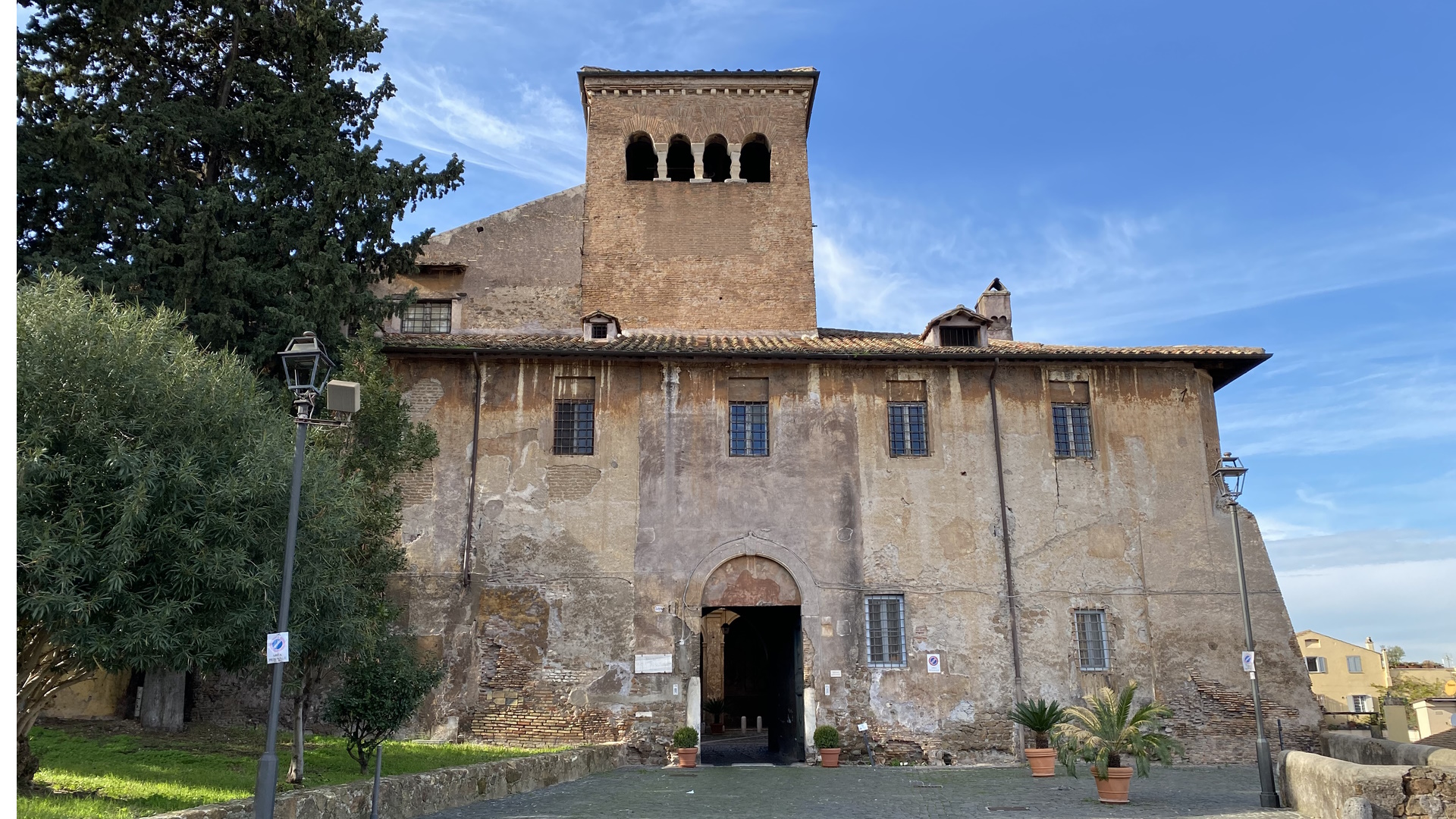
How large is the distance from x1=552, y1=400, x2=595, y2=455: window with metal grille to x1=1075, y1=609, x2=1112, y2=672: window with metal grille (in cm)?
1052

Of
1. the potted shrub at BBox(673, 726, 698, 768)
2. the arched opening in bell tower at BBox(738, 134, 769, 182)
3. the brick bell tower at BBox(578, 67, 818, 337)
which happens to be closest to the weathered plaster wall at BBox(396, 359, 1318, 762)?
the potted shrub at BBox(673, 726, 698, 768)

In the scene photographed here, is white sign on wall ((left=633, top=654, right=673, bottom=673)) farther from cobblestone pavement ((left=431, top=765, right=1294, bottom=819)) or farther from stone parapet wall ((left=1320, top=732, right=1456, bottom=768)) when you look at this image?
stone parapet wall ((left=1320, top=732, right=1456, bottom=768))

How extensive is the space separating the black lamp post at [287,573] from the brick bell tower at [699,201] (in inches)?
525

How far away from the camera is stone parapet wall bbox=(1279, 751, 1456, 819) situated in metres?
10.5

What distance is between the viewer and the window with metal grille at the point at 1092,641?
2014 cm

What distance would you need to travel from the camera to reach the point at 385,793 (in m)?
11.8

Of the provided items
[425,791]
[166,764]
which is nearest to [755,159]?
[425,791]

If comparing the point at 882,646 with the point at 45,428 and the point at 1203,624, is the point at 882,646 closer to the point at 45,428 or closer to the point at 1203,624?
the point at 1203,624

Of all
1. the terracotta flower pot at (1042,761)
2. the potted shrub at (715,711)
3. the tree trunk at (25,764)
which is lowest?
the potted shrub at (715,711)

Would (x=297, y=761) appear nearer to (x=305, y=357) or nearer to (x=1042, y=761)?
(x=305, y=357)

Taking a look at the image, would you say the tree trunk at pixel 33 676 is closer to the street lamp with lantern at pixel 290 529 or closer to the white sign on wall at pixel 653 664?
the street lamp with lantern at pixel 290 529

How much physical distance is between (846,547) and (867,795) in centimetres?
629

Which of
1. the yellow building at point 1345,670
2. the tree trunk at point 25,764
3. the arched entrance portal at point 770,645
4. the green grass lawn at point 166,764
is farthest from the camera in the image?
the yellow building at point 1345,670

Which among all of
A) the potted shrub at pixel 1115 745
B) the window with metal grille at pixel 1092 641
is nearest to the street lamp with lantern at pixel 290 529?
the potted shrub at pixel 1115 745
